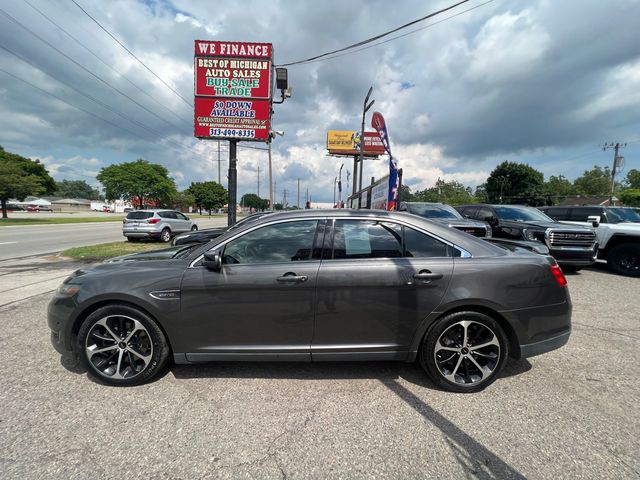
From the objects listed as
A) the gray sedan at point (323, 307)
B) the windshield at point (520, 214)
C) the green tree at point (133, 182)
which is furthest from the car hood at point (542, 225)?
the green tree at point (133, 182)

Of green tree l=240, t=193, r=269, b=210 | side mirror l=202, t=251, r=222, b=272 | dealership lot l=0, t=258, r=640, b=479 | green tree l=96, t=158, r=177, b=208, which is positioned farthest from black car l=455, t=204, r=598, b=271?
green tree l=240, t=193, r=269, b=210

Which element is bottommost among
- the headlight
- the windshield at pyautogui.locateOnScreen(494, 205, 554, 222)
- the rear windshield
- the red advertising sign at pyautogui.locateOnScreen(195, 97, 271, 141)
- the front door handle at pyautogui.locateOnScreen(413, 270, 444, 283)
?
the headlight

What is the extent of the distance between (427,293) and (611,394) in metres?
1.85

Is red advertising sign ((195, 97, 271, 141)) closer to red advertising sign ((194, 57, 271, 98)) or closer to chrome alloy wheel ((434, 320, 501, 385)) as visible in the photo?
red advertising sign ((194, 57, 271, 98))

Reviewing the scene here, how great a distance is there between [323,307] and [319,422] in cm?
85

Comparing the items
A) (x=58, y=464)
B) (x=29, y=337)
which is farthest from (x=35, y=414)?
(x=29, y=337)

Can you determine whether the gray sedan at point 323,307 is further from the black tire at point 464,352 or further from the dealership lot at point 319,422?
the dealership lot at point 319,422

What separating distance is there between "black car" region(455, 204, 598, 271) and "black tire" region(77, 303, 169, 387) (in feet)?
27.1

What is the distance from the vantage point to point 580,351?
133 inches

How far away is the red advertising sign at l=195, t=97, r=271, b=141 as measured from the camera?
1062 centimetres

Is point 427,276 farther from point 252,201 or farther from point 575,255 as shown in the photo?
point 252,201

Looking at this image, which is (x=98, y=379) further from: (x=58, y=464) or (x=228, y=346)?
(x=228, y=346)

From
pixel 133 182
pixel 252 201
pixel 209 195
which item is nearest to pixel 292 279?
pixel 133 182

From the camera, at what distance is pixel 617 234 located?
7754mm
